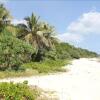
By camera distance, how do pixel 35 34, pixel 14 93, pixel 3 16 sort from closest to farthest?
pixel 14 93 < pixel 3 16 < pixel 35 34

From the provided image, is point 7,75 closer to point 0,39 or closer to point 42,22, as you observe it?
point 0,39

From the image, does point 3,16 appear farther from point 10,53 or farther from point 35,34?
point 10,53

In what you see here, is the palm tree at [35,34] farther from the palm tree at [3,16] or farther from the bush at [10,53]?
the bush at [10,53]

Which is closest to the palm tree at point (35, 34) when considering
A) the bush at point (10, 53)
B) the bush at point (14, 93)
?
the bush at point (10, 53)

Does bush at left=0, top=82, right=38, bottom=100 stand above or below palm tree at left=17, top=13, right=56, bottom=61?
above

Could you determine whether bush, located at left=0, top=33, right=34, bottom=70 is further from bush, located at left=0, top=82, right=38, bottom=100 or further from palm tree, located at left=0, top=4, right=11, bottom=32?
bush, located at left=0, top=82, right=38, bottom=100

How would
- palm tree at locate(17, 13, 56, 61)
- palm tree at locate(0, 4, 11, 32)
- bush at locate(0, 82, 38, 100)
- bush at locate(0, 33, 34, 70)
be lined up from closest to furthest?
bush at locate(0, 82, 38, 100)
bush at locate(0, 33, 34, 70)
palm tree at locate(0, 4, 11, 32)
palm tree at locate(17, 13, 56, 61)

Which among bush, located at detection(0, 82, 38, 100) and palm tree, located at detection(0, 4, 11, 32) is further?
palm tree, located at detection(0, 4, 11, 32)

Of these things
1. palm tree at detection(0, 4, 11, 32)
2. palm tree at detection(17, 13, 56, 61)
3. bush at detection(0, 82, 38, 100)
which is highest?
palm tree at detection(0, 4, 11, 32)

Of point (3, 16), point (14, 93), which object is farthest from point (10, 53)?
point (14, 93)

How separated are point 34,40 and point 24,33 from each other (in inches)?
71.4

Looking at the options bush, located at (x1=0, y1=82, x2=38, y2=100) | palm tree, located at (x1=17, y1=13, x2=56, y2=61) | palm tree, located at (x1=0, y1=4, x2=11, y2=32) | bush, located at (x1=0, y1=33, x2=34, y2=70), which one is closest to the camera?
bush, located at (x1=0, y1=82, x2=38, y2=100)

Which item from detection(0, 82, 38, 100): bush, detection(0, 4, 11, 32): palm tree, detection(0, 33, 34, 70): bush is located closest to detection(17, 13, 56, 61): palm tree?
detection(0, 4, 11, 32): palm tree

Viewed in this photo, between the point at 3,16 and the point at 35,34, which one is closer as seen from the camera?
the point at 3,16
